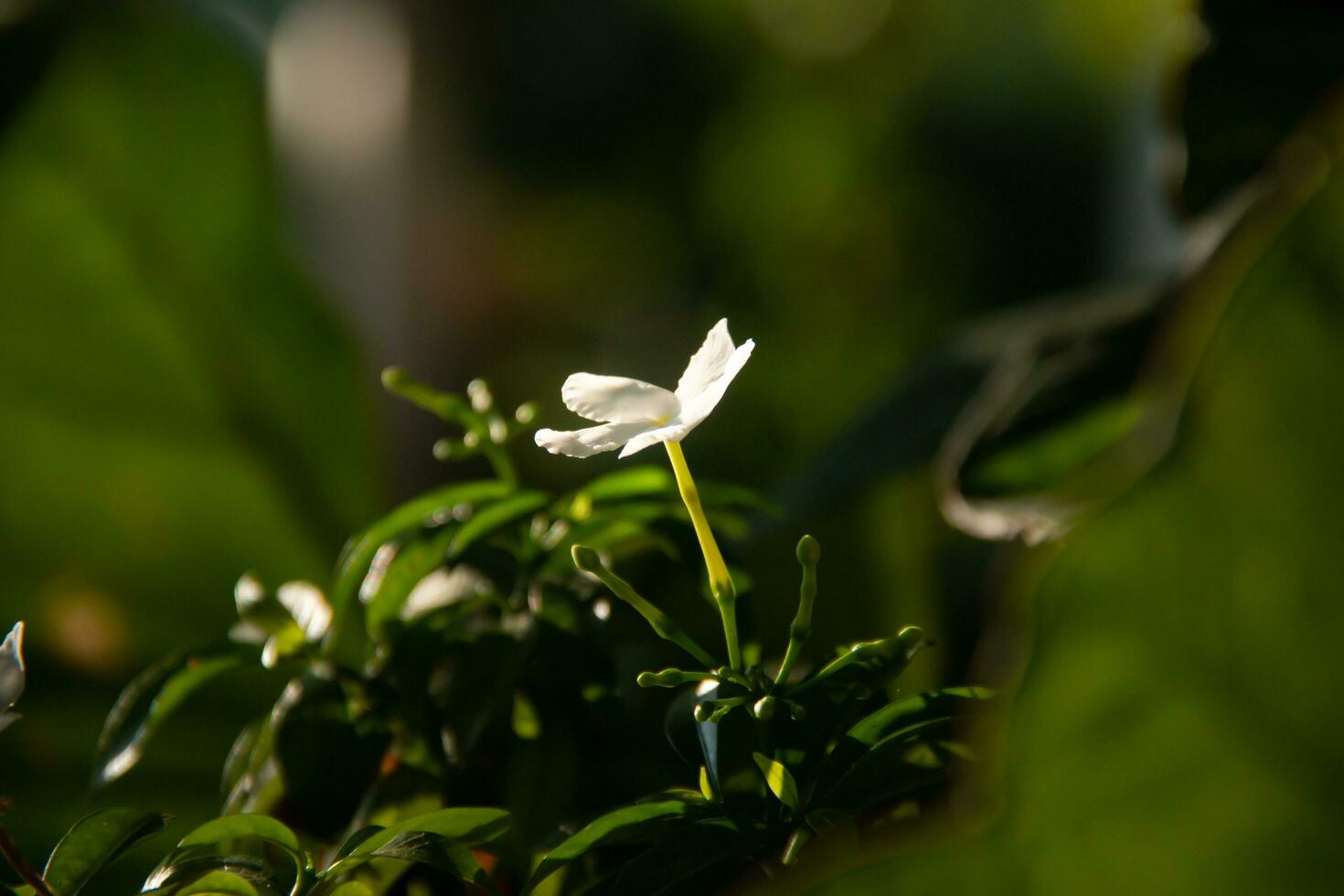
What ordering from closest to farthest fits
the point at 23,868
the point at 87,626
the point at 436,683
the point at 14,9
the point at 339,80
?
the point at 23,868 → the point at 436,683 → the point at 87,626 → the point at 14,9 → the point at 339,80

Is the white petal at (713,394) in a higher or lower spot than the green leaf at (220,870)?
higher

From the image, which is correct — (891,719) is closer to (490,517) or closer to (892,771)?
(892,771)

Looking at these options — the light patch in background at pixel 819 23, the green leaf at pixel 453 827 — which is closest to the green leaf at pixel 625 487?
the green leaf at pixel 453 827

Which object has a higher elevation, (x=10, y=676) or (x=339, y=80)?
(x=339, y=80)

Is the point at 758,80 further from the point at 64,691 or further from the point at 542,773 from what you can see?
A: the point at 542,773

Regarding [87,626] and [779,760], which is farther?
[87,626]

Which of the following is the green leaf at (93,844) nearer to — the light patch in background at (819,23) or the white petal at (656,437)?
the white petal at (656,437)

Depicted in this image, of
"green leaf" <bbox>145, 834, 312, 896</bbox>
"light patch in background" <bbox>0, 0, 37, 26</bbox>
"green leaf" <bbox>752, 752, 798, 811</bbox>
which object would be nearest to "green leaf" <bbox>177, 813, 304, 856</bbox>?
"green leaf" <bbox>145, 834, 312, 896</bbox>

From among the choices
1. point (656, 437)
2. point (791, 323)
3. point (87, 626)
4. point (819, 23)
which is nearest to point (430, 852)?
point (656, 437)
